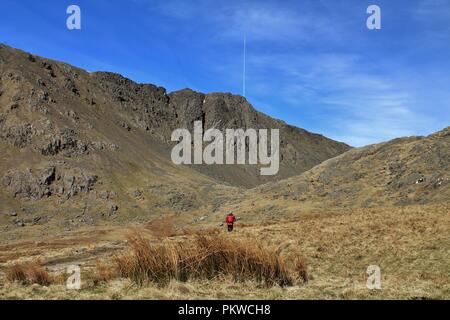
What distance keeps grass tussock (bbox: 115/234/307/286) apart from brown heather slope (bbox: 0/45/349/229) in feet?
189

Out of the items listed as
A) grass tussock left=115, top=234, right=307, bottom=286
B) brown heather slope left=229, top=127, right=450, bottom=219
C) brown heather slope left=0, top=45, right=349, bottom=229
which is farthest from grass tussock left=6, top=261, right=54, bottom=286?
brown heather slope left=0, top=45, right=349, bottom=229

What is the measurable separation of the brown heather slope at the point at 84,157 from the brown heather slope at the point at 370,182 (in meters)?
13.3

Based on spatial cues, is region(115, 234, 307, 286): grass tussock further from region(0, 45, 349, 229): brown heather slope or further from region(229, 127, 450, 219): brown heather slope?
region(0, 45, 349, 229): brown heather slope

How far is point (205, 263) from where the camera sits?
1371 cm

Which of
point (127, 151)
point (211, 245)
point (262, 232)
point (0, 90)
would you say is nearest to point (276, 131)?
point (127, 151)

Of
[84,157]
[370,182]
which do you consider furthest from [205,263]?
[84,157]

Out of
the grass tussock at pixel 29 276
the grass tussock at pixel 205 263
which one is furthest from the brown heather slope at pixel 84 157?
the grass tussock at pixel 205 263

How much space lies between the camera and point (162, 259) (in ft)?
43.9

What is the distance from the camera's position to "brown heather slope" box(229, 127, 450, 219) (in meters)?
51.8

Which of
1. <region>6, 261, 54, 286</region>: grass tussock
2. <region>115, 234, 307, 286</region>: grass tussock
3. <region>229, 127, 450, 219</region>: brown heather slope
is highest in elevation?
<region>229, 127, 450, 219</region>: brown heather slope

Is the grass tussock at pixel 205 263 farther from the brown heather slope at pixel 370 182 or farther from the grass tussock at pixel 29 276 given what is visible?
the brown heather slope at pixel 370 182

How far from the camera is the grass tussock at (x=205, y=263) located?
13211 mm
